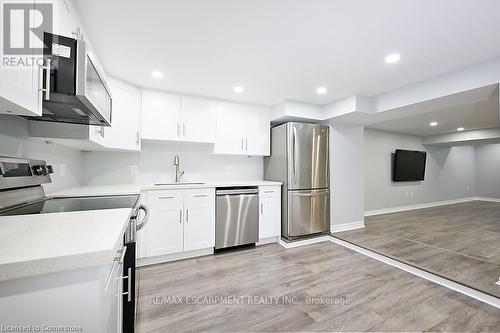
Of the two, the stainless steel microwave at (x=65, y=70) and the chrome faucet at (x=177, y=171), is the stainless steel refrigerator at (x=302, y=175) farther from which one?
the stainless steel microwave at (x=65, y=70)

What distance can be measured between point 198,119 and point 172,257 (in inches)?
75.3

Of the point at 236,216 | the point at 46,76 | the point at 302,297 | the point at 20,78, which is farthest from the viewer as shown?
the point at 236,216

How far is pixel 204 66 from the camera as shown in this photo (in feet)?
7.07

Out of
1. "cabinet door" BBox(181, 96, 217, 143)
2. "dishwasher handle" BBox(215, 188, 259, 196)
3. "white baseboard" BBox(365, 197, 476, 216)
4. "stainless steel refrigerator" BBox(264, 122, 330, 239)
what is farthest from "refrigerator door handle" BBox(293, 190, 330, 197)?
"white baseboard" BBox(365, 197, 476, 216)

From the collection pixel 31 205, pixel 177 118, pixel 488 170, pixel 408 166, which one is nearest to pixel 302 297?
pixel 31 205

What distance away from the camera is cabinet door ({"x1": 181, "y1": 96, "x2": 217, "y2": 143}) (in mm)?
2873

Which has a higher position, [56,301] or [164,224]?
[56,301]

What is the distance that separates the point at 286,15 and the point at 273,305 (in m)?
2.32

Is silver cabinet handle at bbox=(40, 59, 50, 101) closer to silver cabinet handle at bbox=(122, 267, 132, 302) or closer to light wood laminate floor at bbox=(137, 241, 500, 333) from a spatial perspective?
silver cabinet handle at bbox=(122, 267, 132, 302)

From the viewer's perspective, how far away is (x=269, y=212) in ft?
10.3

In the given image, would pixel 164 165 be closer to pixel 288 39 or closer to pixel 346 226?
pixel 288 39

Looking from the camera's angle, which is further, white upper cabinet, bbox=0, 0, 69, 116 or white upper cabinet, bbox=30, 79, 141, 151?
white upper cabinet, bbox=30, 79, 141, 151

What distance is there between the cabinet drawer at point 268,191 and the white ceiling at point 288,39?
4.92 ft

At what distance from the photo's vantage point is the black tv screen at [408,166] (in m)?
5.17
